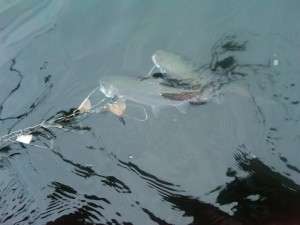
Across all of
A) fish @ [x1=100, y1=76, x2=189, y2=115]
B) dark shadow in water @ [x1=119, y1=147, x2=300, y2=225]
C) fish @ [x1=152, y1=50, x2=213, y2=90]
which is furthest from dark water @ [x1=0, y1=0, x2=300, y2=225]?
fish @ [x1=152, y1=50, x2=213, y2=90]

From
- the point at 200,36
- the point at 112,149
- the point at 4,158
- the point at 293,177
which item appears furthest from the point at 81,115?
the point at 293,177

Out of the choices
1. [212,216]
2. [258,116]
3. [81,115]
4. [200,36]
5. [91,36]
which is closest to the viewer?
[212,216]

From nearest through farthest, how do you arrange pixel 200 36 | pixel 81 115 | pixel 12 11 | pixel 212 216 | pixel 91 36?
pixel 212 216
pixel 81 115
pixel 200 36
pixel 91 36
pixel 12 11

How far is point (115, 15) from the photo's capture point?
7664mm

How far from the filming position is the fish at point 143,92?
619cm

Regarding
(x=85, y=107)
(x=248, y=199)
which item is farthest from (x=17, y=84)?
(x=248, y=199)

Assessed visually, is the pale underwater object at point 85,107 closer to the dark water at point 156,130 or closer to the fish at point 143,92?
the dark water at point 156,130

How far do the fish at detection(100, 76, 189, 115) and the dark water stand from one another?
0.38ft

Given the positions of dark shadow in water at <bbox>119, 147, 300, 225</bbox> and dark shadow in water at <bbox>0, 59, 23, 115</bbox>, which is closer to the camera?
dark shadow in water at <bbox>119, 147, 300, 225</bbox>

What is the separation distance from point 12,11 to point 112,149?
361cm

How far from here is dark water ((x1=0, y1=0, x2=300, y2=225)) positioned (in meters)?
5.42

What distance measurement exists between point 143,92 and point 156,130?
51cm

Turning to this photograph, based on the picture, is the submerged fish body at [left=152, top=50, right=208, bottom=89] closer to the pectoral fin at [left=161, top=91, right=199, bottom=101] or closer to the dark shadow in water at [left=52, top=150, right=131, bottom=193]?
the pectoral fin at [left=161, top=91, right=199, bottom=101]

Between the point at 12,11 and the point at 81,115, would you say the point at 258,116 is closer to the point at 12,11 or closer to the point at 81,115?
the point at 81,115
